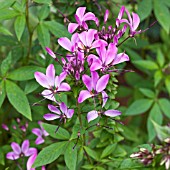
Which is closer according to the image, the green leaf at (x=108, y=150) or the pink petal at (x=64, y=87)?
the pink petal at (x=64, y=87)

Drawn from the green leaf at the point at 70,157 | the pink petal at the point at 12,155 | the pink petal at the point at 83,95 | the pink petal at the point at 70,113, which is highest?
the pink petal at the point at 83,95

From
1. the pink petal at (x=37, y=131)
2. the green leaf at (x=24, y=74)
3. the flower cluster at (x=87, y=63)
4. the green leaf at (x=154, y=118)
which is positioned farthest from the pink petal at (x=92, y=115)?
the green leaf at (x=154, y=118)

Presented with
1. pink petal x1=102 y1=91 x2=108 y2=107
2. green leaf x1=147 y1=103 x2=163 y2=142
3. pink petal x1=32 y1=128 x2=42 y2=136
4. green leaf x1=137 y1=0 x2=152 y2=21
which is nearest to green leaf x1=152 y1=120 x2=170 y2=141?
pink petal x1=102 y1=91 x2=108 y2=107

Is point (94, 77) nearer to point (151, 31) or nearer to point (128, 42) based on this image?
point (128, 42)

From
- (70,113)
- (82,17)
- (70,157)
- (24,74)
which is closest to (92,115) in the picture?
(70,113)

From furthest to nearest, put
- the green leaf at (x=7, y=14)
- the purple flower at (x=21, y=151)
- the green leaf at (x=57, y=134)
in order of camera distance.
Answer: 1. the purple flower at (x=21, y=151)
2. the green leaf at (x=7, y=14)
3. the green leaf at (x=57, y=134)

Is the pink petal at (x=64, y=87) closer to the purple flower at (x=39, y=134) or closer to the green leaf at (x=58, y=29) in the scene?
the green leaf at (x=58, y=29)

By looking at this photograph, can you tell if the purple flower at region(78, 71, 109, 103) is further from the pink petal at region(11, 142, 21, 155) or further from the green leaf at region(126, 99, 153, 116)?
the green leaf at region(126, 99, 153, 116)
